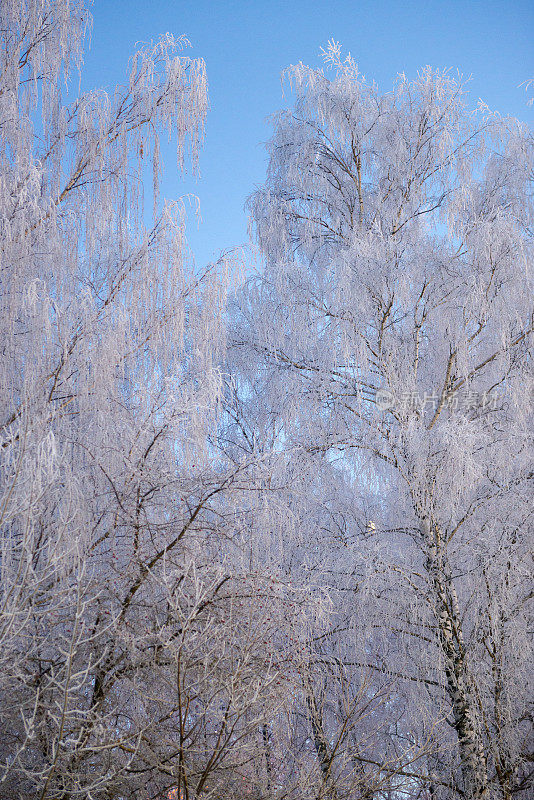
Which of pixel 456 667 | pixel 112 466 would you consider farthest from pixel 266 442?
pixel 112 466

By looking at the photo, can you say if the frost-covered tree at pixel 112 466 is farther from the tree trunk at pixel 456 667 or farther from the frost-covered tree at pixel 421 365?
the tree trunk at pixel 456 667

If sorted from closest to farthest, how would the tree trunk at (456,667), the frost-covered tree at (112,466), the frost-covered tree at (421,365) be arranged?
the frost-covered tree at (112,466) → the tree trunk at (456,667) → the frost-covered tree at (421,365)

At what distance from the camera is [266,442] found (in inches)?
285

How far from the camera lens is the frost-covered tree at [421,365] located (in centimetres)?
478

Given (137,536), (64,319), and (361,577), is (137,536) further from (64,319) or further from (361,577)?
(361,577)

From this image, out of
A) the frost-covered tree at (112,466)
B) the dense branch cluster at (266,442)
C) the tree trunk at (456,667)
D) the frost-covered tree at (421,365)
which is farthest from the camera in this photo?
the frost-covered tree at (421,365)

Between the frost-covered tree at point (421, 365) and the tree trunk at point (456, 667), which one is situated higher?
the frost-covered tree at point (421, 365)

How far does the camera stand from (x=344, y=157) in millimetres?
6719

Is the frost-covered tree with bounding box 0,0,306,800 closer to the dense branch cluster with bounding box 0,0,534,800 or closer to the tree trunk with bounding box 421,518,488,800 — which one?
the dense branch cluster with bounding box 0,0,534,800

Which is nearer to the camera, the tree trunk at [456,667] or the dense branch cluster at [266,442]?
the dense branch cluster at [266,442]

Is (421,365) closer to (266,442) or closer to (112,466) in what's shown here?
(266,442)

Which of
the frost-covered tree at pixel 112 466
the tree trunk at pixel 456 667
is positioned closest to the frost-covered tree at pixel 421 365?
the tree trunk at pixel 456 667

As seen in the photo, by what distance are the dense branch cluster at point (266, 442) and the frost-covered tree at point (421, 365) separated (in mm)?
31

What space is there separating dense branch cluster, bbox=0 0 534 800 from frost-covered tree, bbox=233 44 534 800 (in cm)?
3
